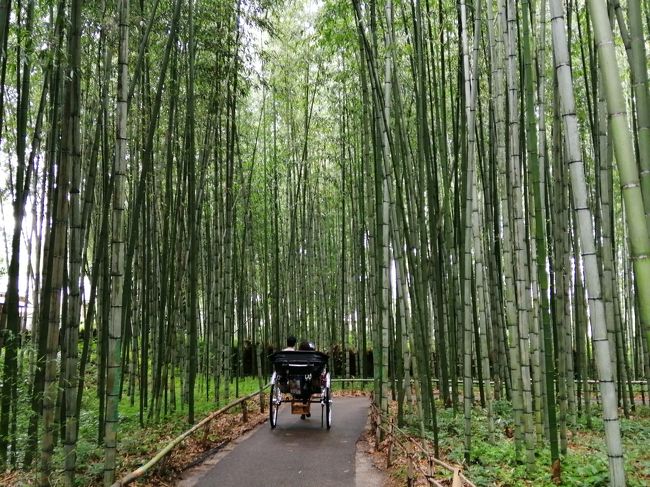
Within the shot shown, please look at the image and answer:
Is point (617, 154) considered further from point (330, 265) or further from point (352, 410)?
point (330, 265)

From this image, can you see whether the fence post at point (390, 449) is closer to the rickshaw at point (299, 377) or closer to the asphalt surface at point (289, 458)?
the asphalt surface at point (289, 458)

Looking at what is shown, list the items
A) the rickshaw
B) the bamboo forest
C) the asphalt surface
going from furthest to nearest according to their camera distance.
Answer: the rickshaw, the asphalt surface, the bamboo forest

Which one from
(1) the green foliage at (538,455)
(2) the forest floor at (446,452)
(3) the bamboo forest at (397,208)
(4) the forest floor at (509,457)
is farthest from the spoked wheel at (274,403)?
(1) the green foliage at (538,455)

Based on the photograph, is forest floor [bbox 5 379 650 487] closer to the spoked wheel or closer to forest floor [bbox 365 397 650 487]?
forest floor [bbox 365 397 650 487]

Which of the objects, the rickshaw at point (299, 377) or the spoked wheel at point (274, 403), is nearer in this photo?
the spoked wheel at point (274, 403)

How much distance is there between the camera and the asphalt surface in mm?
3547

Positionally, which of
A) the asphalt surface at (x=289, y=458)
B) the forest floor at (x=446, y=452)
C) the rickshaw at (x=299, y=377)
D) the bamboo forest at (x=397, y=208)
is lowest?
the asphalt surface at (x=289, y=458)

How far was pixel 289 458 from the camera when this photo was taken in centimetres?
412

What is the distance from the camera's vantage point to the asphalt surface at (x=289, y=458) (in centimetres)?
355

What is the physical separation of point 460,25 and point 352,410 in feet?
15.3

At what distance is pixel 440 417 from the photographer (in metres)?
5.10

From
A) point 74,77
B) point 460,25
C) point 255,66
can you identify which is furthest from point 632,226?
point 255,66

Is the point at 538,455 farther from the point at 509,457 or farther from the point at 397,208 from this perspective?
the point at 397,208

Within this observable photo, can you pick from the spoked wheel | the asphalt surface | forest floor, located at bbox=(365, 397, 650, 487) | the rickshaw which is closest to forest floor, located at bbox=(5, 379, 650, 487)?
forest floor, located at bbox=(365, 397, 650, 487)
